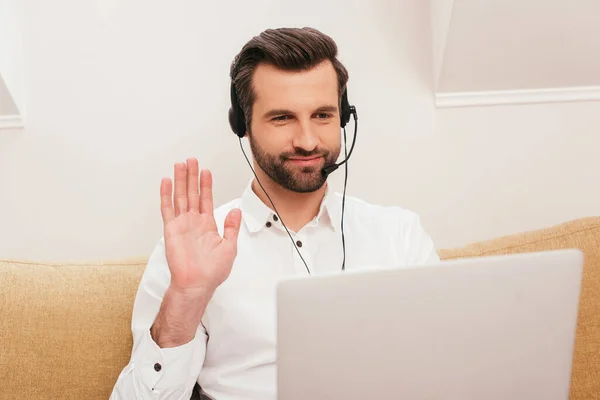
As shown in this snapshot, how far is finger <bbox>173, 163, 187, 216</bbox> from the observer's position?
1.23 meters

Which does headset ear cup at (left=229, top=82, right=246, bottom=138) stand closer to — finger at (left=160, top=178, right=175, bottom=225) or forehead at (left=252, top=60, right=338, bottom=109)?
forehead at (left=252, top=60, right=338, bottom=109)

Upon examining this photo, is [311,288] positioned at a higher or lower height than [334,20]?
lower

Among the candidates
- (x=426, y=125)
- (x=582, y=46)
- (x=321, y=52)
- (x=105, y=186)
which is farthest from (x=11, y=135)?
(x=582, y=46)

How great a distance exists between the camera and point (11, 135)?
1843 millimetres

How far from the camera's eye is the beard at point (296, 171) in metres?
1.40

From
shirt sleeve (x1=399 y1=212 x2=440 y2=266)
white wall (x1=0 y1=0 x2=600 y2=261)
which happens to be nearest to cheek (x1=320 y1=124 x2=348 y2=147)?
shirt sleeve (x1=399 y1=212 x2=440 y2=266)

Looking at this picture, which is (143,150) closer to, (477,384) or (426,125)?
(426,125)

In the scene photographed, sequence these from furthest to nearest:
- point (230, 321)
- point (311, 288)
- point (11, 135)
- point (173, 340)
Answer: point (11, 135) < point (230, 321) < point (173, 340) < point (311, 288)

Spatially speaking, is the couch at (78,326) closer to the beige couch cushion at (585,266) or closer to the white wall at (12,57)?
the beige couch cushion at (585,266)

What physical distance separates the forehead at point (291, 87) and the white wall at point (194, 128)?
46 cm

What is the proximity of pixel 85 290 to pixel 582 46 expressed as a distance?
154cm

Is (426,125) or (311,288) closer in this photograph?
(311,288)

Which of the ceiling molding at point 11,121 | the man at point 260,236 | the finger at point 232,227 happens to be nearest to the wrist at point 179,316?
the man at point 260,236

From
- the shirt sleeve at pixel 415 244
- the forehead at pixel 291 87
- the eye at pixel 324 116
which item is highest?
the forehead at pixel 291 87
